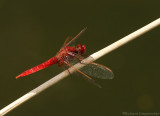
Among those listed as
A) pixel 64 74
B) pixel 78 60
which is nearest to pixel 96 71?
pixel 78 60

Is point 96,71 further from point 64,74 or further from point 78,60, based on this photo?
point 64,74

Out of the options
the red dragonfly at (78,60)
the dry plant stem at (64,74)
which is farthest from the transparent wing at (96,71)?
the dry plant stem at (64,74)

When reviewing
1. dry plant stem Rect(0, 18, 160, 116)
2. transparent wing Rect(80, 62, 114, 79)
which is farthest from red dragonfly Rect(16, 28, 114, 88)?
dry plant stem Rect(0, 18, 160, 116)

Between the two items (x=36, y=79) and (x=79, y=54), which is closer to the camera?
(x=79, y=54)

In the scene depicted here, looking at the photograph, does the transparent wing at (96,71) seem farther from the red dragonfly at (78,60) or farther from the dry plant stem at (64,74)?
the dry plant stem at (64,74)

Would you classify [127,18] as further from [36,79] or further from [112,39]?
[36,79]

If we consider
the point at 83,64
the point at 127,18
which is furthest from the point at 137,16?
the point at 83,64

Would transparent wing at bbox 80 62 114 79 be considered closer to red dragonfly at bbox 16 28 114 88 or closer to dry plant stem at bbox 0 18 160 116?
red dragonfly at bbox 16 28 114 88

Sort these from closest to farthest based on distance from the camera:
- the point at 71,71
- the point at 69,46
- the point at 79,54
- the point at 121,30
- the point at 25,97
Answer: the point at 25,97 < the point at 71,71 < the point at 79,54 < the point at 69,46 < the point at 121,30
